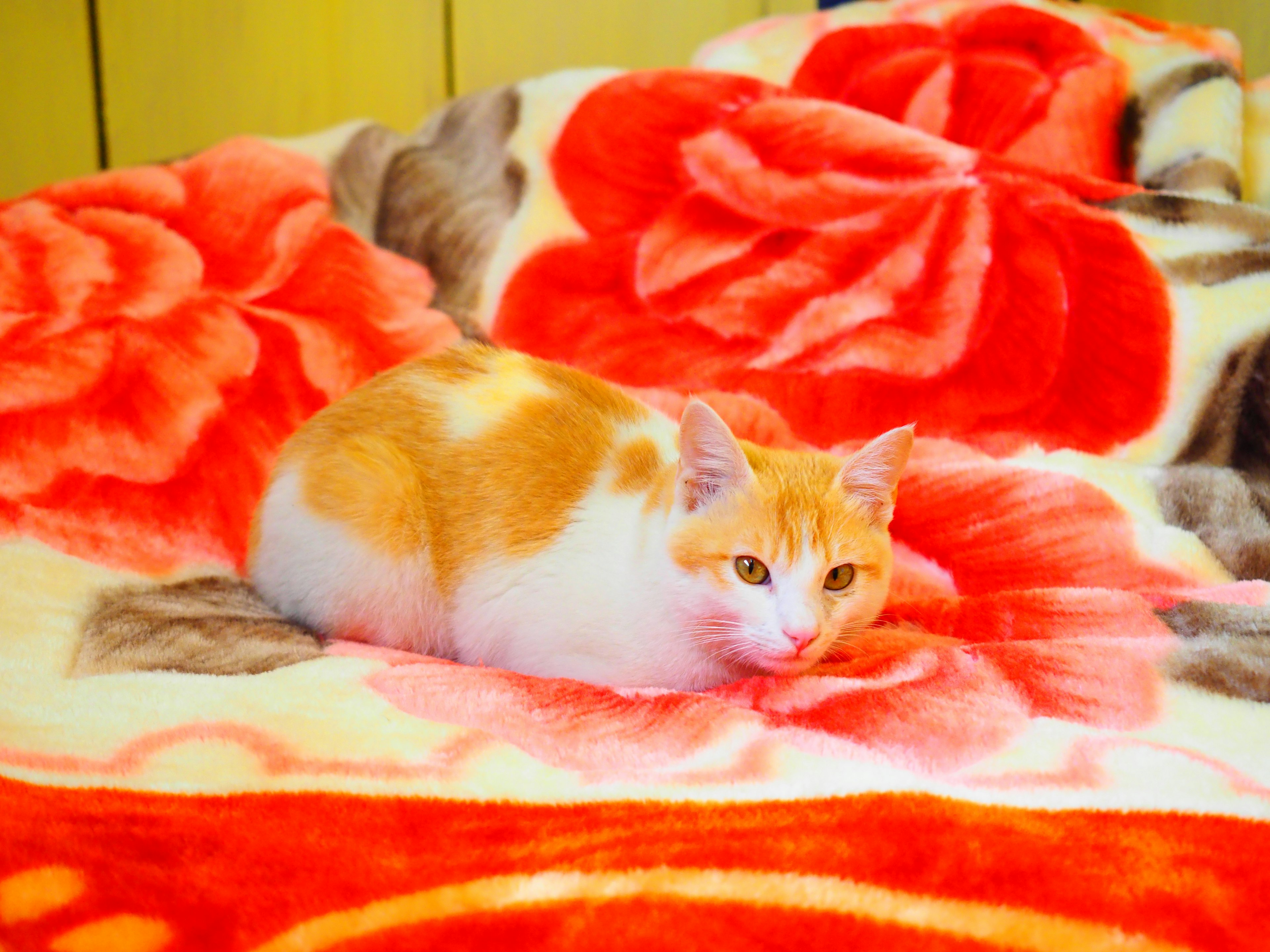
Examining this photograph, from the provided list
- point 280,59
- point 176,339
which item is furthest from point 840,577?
point 280,59

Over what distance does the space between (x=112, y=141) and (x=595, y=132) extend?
3.98 feet

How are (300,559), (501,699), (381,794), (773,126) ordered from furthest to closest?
(773,126) → (300,559) → (501,699) → (381,794)

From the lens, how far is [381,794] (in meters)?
0.71

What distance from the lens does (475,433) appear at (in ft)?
3.66

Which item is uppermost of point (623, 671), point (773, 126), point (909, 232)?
point (773, 126)

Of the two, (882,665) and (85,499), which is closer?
(882,665)

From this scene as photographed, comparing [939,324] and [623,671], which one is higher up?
[939,324]

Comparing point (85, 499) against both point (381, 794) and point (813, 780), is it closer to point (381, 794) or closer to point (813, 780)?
point (381, 794)

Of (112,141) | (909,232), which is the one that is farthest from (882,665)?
(112,141)

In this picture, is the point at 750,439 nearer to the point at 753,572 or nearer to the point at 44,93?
the point at 753,572

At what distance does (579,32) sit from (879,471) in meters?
1.51

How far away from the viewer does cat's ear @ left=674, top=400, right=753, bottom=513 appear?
95 cm

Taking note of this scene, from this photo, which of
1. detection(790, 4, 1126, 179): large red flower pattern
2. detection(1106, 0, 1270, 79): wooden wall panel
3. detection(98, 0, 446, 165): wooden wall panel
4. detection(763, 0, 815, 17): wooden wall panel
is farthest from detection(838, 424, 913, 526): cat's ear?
detection(98, 0, 446, 165): wooden wall panel

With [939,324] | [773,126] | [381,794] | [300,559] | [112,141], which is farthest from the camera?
[112,141]
